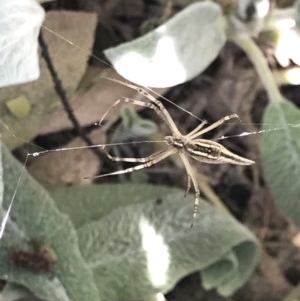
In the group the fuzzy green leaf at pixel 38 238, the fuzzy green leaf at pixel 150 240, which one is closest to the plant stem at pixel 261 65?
the fuzzy green leaf at pixel 150 240

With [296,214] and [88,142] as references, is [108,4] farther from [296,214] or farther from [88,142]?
[296,214]

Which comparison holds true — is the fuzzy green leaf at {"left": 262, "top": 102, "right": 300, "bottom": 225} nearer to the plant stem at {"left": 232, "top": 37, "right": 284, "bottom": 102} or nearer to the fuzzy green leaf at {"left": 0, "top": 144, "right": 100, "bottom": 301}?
the plant stem at {"left": 232, "top": 37, "right": 284, "bottom": 102}

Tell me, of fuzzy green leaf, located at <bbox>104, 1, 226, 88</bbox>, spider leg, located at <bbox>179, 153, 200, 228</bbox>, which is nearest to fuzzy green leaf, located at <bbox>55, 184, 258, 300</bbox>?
spider leg, located at <bbox>179, 153, 200, 228</bbox>

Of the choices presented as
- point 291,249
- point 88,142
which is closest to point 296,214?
point 291,249

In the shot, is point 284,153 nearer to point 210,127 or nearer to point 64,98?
point 210,127

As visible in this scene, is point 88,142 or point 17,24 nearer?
point 17,24
